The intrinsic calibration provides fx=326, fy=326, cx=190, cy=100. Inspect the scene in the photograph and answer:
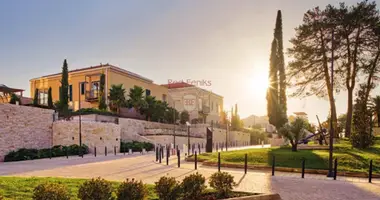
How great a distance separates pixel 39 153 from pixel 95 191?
69.0 feet

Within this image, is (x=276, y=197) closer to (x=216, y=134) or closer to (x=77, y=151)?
(x=77, y=151)

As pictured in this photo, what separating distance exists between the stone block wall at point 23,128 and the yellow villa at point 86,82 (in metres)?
15.5

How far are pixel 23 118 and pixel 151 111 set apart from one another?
66.1 feet

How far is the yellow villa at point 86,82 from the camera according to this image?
149ft

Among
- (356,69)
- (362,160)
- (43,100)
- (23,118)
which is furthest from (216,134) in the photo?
(362,160)

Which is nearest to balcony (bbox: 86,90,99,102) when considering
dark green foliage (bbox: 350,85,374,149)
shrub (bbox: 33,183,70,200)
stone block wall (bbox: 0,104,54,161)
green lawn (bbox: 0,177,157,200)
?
stone block wall (bbox: 0,104,54,161)

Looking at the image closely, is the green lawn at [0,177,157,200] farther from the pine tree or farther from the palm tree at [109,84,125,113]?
the pine tree

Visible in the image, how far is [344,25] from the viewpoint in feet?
101

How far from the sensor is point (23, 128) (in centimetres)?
Answer: 2600

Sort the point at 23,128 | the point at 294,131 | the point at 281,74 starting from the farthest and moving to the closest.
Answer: the point at 281,74
the point at 23,128
the point at 294,131

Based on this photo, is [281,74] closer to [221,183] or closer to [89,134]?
[89,134]

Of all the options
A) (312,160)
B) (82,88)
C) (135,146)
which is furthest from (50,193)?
(82,88)

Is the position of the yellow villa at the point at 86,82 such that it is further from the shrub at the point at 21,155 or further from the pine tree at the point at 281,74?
the pine tree at the point at 281,74

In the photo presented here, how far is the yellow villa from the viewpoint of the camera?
45406 mm
